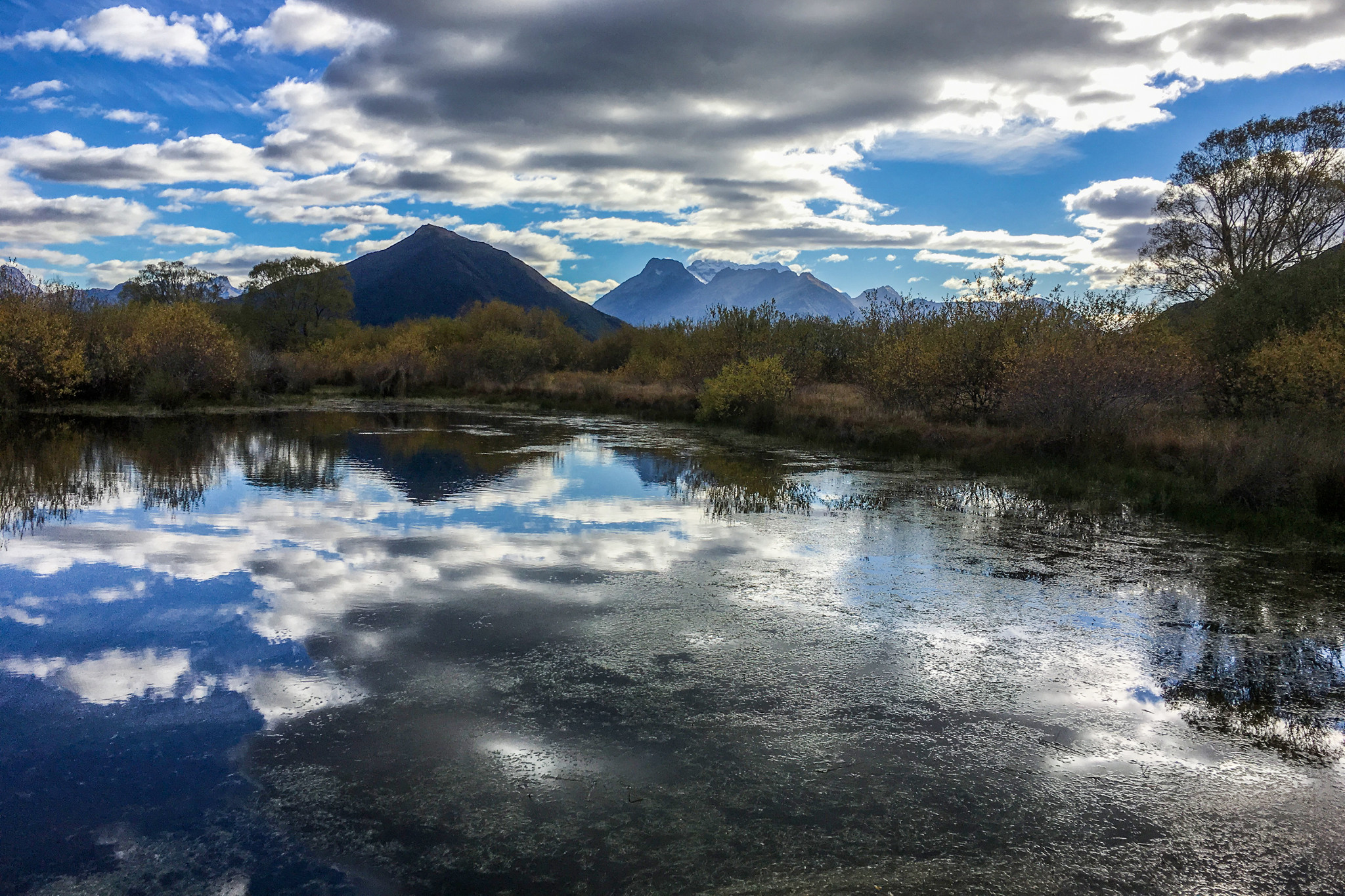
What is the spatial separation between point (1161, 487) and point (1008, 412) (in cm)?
756

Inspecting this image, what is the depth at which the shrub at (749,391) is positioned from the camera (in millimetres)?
29656

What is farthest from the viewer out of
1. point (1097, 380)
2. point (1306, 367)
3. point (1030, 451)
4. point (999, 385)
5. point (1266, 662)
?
point (999, 385)

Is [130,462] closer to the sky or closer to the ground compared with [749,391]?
closer to the ground

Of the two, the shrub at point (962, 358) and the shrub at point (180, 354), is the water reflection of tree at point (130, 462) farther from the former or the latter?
the shrub at point (962, 358)

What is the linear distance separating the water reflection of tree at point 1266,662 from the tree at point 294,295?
86651 millimetres

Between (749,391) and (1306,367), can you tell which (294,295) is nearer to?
(749,391)

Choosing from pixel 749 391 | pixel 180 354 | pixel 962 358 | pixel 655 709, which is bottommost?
pixel 655 709

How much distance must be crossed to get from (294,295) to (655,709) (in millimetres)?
90721

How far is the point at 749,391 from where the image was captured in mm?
29969

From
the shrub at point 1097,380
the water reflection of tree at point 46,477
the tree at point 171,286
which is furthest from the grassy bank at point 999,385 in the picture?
the tree at point 171,286

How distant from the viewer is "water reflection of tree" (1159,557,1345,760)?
5734mm

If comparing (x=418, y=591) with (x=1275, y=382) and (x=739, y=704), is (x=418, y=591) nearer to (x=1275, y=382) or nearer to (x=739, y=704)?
(x=739, y=704)

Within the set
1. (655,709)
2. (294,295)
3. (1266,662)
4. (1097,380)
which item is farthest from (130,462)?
(294,295)

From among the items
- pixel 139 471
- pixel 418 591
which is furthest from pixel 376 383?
pixel 418 591
